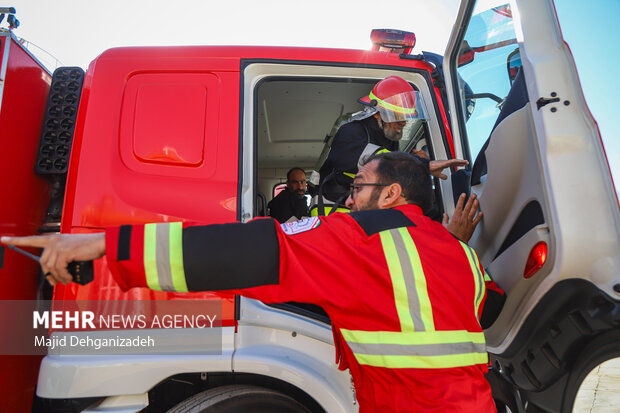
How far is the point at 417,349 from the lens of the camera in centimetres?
110

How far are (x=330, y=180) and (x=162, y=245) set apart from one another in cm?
159

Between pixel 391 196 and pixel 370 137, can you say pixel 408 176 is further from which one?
pixel 370 137

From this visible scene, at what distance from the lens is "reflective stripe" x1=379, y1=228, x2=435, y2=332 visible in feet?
3.61

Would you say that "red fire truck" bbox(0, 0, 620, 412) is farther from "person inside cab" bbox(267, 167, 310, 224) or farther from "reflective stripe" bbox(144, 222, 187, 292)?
"person inside cab" bbox(267, 167, 310, 224)

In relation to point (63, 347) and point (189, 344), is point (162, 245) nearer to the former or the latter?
point (189, 344)

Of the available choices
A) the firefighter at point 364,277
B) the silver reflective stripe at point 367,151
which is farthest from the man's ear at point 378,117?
the firefighter at point 364,277

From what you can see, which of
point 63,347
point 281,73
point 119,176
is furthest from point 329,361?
point 281,73

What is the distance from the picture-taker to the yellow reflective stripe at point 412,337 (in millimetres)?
1102

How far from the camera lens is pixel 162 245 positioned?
968mm

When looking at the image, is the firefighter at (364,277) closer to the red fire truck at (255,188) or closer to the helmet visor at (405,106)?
the red fire truck at (255,188)

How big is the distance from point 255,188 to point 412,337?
973mm

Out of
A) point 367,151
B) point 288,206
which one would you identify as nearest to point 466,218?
point 367,151

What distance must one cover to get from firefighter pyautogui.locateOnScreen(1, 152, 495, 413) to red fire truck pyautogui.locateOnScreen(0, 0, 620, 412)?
36 centimetres

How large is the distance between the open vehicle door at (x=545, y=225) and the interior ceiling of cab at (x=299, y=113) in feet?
3.00
